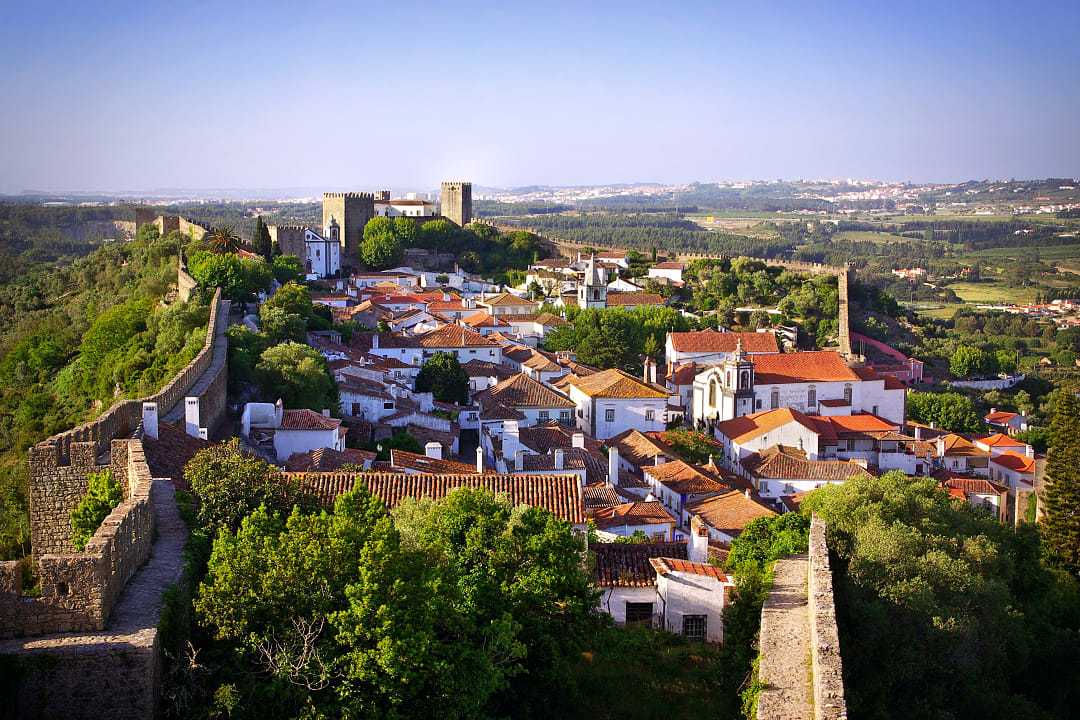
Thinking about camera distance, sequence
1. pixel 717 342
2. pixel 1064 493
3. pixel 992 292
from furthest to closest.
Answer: pixel 992 292
pixel 717 342
pixel 1064 493

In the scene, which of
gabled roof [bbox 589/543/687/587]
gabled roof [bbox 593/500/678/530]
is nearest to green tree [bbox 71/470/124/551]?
gabled roof [bbox 589/543/687/587]

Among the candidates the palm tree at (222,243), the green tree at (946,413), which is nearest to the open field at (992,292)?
the green tree at (946,413)

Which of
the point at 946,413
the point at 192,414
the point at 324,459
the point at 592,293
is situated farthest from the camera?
the point at 592,293

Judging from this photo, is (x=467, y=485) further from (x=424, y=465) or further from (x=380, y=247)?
(x=380, y=247)

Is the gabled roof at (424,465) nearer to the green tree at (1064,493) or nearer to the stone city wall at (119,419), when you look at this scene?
the stone city wall at (119,419)

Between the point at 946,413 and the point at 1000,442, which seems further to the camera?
the point at 946,413

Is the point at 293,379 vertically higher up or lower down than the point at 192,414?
lower down

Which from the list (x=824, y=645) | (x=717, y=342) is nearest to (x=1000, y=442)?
(x=717, y=342)
